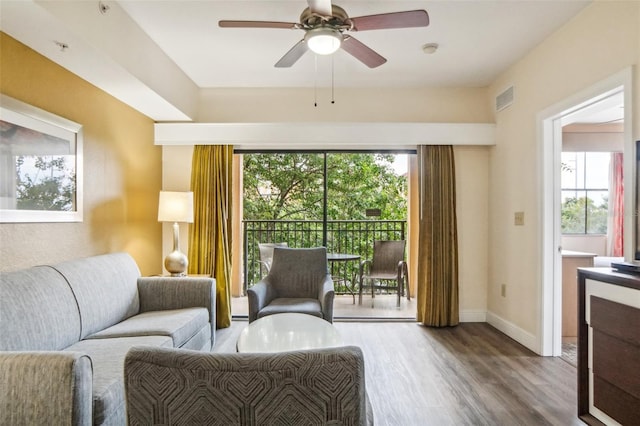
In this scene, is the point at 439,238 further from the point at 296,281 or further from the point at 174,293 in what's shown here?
A: the point at 174,293

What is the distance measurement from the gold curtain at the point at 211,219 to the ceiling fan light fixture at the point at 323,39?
2115 millimetres

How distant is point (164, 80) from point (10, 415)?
2768 millimetres

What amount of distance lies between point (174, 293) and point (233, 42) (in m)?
2.19

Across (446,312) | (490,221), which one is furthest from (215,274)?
(490,221)

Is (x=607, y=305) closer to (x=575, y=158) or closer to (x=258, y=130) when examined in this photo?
(x=258, y=130)

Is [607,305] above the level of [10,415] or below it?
above

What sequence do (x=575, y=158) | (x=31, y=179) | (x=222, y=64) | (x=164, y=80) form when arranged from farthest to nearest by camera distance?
1. (x=575, y=158)
2. (x=222, y=64)
3. (x=164, y=80)
4. (x=31, y=179)

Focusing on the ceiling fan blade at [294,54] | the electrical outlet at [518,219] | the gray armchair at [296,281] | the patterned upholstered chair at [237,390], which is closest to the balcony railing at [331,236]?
the gray armchair at [296,281]

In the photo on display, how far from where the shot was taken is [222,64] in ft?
11.6

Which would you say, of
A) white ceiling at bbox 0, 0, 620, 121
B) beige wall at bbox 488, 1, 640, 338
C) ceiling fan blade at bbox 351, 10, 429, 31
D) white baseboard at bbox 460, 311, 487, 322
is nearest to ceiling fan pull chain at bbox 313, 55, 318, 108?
white ceiling at bbox 0, 0, 620, 121

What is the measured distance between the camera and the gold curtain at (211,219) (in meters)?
4.01

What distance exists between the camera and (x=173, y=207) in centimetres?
359

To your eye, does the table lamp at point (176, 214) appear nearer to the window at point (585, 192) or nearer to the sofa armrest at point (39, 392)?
the sofa armrest at point (39, 392)

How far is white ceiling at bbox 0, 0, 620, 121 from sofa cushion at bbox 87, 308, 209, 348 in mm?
1827
